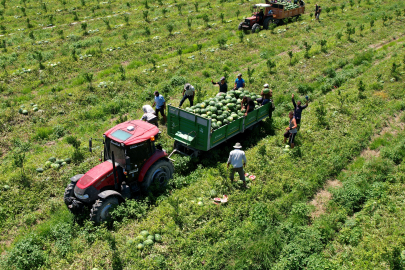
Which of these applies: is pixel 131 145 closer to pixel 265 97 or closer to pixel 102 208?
A: pixel 102 208

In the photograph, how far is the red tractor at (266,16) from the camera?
27.0 m

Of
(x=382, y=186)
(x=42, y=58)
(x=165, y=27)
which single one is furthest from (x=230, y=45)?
(x=382, y=186)

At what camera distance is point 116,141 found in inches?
363

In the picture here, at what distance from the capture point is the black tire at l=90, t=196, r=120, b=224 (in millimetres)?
8742

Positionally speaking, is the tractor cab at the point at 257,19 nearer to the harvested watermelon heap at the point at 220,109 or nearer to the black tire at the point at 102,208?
the harvested watermelon heap at the point at 220,109

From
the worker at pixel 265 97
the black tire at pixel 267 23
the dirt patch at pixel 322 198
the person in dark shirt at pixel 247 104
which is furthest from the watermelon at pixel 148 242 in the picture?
the black tire at pixel 267 23

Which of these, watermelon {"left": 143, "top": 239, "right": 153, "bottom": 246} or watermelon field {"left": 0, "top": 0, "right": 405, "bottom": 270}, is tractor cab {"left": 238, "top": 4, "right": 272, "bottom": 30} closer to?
watermelon field {"left": 0, "top": 0, "right": 405, "bottom": 270}

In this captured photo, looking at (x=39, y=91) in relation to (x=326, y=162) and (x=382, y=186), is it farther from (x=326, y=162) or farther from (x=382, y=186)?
(x=382, y=186)

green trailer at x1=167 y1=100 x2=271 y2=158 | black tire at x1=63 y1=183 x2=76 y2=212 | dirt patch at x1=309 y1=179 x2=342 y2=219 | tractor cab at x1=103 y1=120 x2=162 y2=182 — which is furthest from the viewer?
green trailer at x1=167 y1=100 x2=271 y2=158

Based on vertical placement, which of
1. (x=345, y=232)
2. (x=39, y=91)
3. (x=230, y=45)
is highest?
(x=230, y=45)

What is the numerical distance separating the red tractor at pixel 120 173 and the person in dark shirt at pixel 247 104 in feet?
14.0

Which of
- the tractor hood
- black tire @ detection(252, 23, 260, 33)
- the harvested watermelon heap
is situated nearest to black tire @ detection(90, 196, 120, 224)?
the tractor hood

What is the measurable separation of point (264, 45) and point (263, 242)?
18.5 meters

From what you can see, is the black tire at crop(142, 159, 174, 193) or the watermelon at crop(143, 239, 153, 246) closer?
the watermelon at crop(143, 239, 153, 246)
